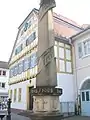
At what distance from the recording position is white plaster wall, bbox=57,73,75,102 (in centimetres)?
1475

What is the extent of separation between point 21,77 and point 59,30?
6092 millimetres

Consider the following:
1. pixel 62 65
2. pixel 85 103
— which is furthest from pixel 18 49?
pixel 85 103

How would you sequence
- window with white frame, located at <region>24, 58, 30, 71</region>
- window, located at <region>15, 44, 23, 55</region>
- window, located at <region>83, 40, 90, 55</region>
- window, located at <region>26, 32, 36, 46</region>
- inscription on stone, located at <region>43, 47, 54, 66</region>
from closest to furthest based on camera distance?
inscription on stone, located at <region>43, 47, 54, 66</region>, window, located at <region>83, 40, 90, 55</region>, window, located at <region>26, 32, 36, 46</region>, window with white frame, located at <region>24, 58, 30, 71</region>, window, located at <region>15, 44, 23, 55</region>

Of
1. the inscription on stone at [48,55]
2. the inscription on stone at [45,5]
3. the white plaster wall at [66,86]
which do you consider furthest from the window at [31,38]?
the inscription on stone at [48,55]

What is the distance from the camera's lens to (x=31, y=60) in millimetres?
17266

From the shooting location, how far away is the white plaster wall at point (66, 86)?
48.4 ft

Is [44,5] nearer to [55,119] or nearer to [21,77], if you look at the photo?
[55,119]

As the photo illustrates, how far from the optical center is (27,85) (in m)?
17.4

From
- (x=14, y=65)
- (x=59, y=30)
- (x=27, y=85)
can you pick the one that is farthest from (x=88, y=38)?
(x=14, y=65)

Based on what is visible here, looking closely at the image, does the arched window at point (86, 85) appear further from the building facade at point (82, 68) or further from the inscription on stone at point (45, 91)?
the inscription on stone at point (45, 91)

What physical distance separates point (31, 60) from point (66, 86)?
421 cm

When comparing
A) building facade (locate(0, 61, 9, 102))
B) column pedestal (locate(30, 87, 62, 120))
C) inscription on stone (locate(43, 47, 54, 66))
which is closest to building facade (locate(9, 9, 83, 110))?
inscription on stone (locate(43, 47, 54, 66))

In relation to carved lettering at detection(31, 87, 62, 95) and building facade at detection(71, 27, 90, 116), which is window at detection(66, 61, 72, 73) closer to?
building facade at detection(71, 27, 90, 116)

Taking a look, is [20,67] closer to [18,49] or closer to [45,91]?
[18,49]
